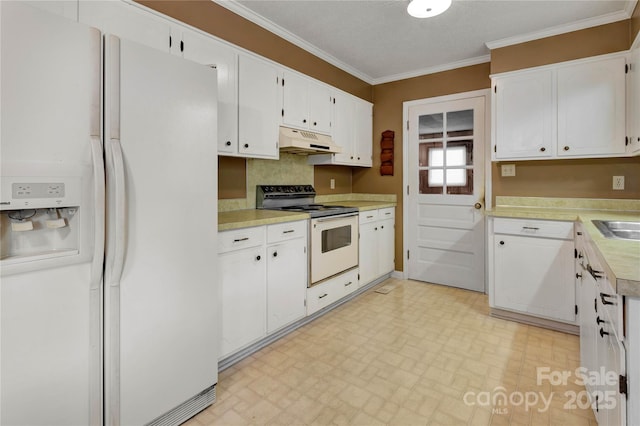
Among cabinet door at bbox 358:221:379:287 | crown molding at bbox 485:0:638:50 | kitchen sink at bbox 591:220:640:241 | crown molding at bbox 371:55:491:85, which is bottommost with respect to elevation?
cabinet door at bbox 358:221:379:287

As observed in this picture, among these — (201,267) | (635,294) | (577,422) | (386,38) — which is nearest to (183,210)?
(201,267)

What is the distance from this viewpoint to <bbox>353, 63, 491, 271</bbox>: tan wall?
12.4 ft

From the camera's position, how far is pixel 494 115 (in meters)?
3.21

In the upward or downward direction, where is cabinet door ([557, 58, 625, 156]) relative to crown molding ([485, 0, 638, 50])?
downward

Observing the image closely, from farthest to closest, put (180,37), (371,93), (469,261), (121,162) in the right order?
1. (371,93)
2. (469,261)
3. (180,37)
4. (121,162)

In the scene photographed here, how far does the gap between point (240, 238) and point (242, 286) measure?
1.06 ft

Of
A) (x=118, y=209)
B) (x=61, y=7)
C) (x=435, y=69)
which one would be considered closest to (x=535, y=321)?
(x=435, y=69)

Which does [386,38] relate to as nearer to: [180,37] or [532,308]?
[180,37]

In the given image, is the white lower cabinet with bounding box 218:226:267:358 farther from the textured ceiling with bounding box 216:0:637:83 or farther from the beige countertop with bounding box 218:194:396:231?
the textured ceiling with bounding box 216:0:637:83

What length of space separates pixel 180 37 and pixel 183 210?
123 centimetres

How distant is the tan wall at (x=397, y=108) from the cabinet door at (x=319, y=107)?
3.62 ft

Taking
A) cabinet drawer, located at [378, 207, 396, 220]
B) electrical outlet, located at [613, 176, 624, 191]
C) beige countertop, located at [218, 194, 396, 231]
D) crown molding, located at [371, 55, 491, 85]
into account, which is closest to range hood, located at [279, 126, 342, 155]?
beige countertop, located at [218, 194, 396, 231]

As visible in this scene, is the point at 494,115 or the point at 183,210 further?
the point at 494,115

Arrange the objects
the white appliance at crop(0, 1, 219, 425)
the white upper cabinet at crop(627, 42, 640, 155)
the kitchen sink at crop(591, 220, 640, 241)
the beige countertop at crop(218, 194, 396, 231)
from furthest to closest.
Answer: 1. the white upper cabinet at crop(627, 42, 640, 155)
2. the beige countertop at crop(218, 194, 396, 231)
3. the kitchen sink at crop(591, 220, 640, 241)
4. the white appliance at crop(0, 1, 219, 425)
